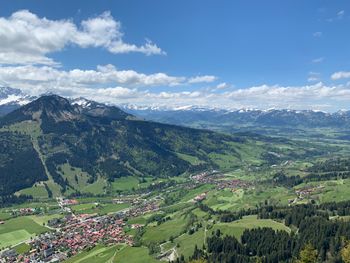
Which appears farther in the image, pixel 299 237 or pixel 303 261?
pixel 299 237

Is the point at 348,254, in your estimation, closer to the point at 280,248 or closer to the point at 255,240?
the point at 280,248

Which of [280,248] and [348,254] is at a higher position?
[348,254]

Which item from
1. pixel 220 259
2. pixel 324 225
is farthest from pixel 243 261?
pixel 324 225

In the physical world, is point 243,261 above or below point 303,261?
below

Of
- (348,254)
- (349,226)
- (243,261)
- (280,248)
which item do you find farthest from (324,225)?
(348,254)

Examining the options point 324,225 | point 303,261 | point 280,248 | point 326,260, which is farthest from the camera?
point 324,225

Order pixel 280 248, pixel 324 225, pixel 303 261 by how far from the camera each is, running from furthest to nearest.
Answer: pixel 324 225 < pixel 280 248 < pixel 303 261

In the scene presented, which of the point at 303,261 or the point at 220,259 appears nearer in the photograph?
the point at 303,261

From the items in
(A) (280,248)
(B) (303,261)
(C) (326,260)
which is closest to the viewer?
(B) (303,261)

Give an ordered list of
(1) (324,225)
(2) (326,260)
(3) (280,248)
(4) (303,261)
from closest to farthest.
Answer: (4) (303,261) < (2) (326,260) < (3) (280,248) < (1) (324,225)

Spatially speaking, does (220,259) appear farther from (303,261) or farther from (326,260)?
(303,261)
